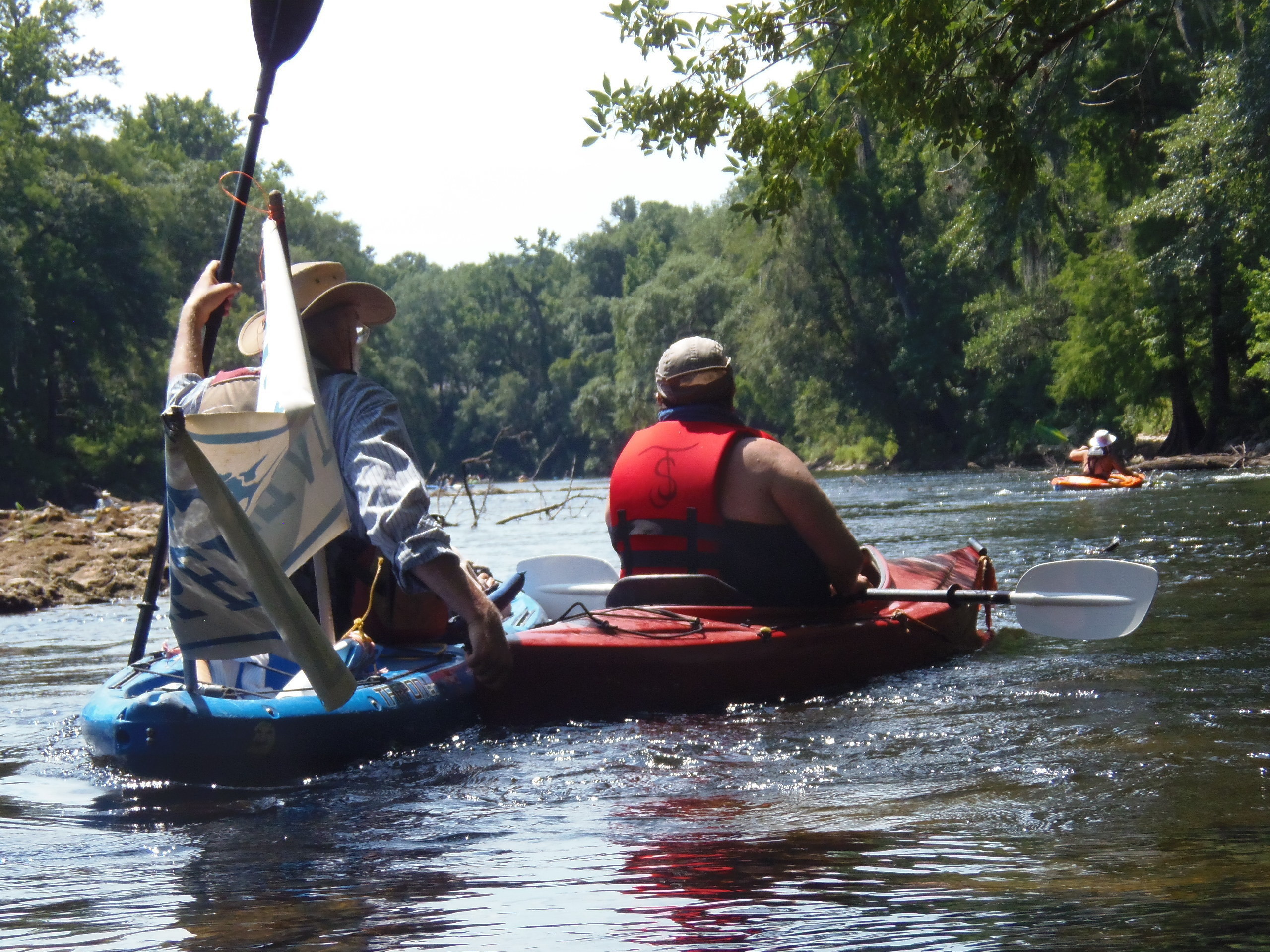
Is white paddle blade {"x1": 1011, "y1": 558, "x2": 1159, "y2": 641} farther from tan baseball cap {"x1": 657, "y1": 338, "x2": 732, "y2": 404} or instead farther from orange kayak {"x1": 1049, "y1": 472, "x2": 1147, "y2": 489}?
orange kayak {"x1": 1049, "y1": 472, "x2": 1147, "y2": 489}

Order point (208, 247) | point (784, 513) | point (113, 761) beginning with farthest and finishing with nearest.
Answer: point (208, 247) < point (784, 513) < point (113, 761)

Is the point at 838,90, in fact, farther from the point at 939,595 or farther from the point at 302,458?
the point at 302,458

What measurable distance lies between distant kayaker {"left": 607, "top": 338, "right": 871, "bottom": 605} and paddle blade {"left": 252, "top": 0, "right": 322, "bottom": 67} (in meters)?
1.63

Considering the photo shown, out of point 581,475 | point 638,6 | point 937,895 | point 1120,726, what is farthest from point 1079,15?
point 581,475

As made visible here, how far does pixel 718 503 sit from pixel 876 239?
2919 cm

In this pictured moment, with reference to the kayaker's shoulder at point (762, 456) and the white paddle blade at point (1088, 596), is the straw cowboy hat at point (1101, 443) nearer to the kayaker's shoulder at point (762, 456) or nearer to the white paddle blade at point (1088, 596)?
the white paddle blade at point (1088, 596)

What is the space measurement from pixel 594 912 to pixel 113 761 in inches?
72.1

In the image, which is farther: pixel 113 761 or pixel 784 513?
pixel 784 513

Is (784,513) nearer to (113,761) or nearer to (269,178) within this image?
(113,761)

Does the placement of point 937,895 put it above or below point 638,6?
below

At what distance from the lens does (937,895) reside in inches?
92.5

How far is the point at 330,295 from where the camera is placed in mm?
3887

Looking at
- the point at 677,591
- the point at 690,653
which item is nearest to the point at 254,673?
the point at 690,653

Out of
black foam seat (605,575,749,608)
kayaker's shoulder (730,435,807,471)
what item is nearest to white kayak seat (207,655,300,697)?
black foam seat (605,575,749,608)
